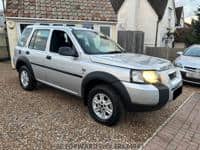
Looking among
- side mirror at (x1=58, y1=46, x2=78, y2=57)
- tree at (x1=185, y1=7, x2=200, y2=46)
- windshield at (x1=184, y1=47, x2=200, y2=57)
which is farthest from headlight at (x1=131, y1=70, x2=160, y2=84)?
tree at (x1=185, y1=7, x2=200, y2=46)

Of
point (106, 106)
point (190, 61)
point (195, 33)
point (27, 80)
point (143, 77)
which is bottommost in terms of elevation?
point (106, 106)

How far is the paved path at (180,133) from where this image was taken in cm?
350

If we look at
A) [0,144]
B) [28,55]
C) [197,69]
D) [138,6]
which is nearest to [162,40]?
[138,6]

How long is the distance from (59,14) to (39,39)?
5.54 metres

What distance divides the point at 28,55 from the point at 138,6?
605 inches

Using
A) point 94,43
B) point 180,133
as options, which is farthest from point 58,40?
point 180,133

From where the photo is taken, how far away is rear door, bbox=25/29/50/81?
525 cm

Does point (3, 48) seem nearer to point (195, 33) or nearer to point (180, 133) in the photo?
point (180, 133)

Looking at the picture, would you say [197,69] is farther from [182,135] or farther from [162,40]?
[162,40]

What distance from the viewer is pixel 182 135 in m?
3.88

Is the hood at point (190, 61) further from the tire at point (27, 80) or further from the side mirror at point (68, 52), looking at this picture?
the tire at point (27, 80)

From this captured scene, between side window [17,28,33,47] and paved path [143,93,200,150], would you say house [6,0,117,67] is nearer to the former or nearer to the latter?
side window [17,28,33,47]

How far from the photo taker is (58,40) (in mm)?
5020

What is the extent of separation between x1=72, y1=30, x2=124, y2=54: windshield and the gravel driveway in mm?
1451
